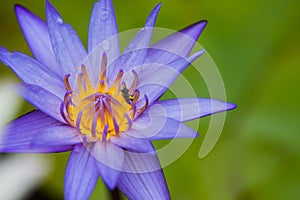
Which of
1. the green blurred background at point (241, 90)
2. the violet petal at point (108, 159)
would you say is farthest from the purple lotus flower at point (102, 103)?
the green blurred background at point (241, 90)

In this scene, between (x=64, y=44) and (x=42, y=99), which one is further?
(x=64, y=44)

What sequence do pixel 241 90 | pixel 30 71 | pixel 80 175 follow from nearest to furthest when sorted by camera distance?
pixel 80 175
pixel 30 71
pixel 241 90

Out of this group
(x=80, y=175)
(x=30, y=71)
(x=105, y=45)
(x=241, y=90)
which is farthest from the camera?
(x=241, y=90)

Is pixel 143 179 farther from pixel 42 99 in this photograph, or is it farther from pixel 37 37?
pixel 37 37

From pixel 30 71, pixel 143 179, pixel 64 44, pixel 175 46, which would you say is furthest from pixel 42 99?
pixel 175 46

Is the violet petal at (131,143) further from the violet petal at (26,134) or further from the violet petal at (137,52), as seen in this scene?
the violet petal at (137,52)

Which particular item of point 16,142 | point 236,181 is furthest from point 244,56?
point 16,142

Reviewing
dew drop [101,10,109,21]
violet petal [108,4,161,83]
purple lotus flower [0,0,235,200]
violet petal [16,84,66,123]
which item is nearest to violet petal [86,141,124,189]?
purple lotus flower [0,0,235,200]

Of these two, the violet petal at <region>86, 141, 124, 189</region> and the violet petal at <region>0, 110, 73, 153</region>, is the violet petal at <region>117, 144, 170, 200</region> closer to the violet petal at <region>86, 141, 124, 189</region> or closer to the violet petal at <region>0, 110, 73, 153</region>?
the violet petal at <region>86, 141, 124, 189</region>
